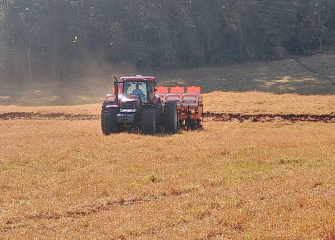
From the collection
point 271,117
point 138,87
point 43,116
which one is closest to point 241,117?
point 271,117

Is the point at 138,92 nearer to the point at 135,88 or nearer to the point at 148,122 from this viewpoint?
the point at 135,88

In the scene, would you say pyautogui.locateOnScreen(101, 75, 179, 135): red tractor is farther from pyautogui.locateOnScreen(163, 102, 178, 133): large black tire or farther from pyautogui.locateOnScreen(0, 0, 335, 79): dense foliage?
pyautogui.locateOnScreen(0, 0, 335, 79): dense foliage

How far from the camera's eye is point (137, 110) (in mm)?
17797

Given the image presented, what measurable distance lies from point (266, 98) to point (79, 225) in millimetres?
27810

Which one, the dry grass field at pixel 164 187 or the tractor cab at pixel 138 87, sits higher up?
the tractor cab at pixel 138 87

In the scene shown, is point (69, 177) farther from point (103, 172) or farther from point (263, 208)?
point (263, 208)

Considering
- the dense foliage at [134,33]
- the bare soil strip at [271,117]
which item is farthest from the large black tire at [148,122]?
the dense foliage at [134,33]

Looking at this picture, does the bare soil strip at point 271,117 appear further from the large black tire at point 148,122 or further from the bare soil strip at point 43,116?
the large black tire at point 148,122

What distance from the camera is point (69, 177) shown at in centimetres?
991

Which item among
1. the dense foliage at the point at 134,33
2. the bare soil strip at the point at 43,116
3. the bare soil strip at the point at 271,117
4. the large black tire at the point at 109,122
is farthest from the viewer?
the dense foliage at the point at 134,33

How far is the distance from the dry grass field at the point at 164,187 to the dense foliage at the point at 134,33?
3554 cm

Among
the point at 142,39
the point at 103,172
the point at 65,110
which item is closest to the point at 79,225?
the point at 103,172

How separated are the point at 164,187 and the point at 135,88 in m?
10.5

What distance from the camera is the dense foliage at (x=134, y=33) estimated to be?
51531 mm
